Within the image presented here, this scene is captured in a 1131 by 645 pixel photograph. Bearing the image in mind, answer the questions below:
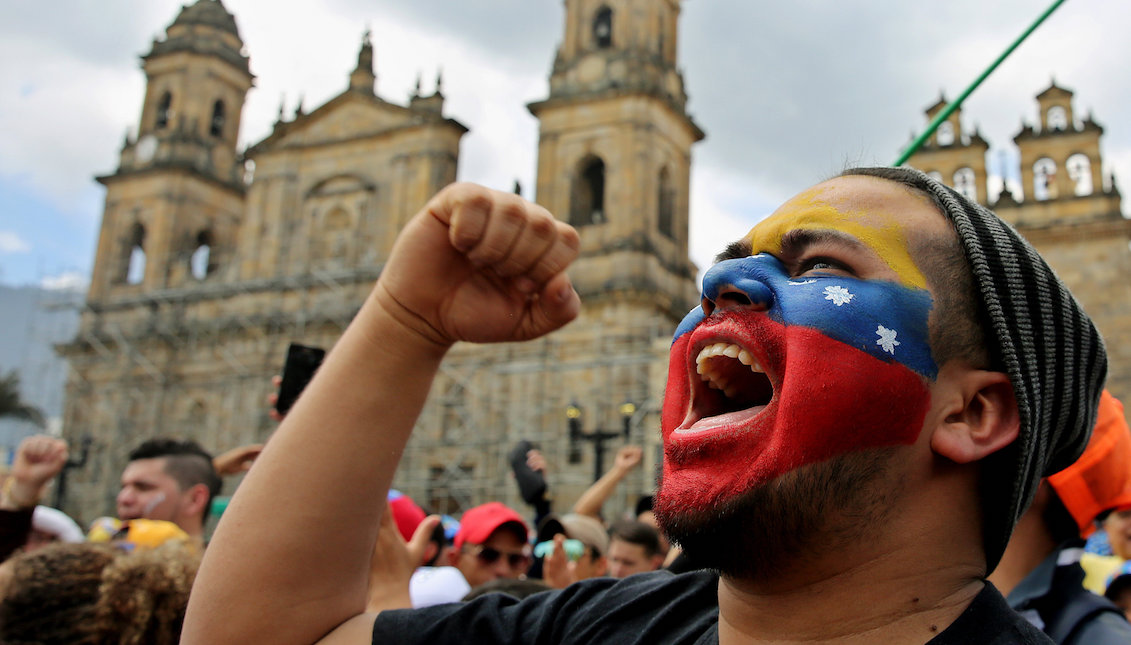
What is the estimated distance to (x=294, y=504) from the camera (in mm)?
1644

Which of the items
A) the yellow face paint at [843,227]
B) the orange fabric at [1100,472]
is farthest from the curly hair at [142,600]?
the orange fabric at [1100,472]

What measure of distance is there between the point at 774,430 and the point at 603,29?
27063 mm

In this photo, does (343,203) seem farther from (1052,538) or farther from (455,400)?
(1052,538)

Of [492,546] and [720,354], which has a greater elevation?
[720,354]

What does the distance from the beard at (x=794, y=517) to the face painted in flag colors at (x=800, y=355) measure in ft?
0.06

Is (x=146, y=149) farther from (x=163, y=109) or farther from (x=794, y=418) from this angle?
(x=794, y=418)

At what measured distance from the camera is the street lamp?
57.5ft

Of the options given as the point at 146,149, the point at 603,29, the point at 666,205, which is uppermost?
the point at 603,29

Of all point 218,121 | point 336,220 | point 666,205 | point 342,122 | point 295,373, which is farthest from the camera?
point 218,121

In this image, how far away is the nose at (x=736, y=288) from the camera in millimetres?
1583

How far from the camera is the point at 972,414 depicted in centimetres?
156

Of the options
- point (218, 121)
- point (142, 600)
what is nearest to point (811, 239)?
point (142, 600)

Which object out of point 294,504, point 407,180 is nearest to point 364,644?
point 294,504

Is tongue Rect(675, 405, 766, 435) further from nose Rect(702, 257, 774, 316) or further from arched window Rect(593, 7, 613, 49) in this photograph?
arched window Rect(593, 7, 613, 49)
